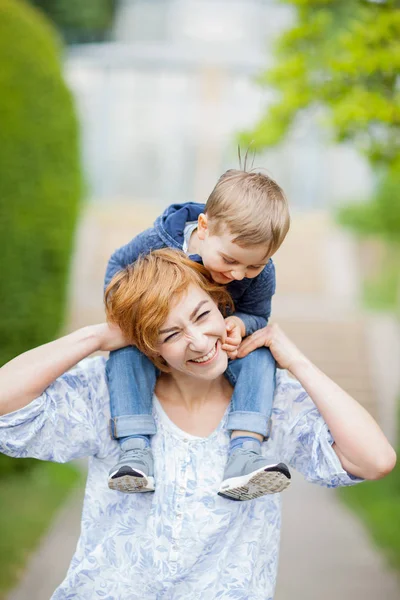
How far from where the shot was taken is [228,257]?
2295mm

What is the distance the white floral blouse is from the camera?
7.27 feet

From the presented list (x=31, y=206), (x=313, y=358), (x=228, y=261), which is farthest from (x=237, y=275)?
(x=313, y=358)

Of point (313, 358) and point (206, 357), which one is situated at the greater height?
point (206, 357)

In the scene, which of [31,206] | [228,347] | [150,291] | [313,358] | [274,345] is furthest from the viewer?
[313,358]

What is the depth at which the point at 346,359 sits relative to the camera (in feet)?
34.7

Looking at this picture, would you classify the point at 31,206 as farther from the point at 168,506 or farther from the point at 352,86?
the point at 168,506

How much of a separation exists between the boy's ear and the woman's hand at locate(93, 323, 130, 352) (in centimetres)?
37

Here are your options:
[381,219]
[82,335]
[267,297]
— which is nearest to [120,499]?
[82,335]

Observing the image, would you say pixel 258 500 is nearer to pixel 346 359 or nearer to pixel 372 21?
pixel 372 21

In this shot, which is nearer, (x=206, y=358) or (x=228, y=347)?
(x=206, y=358)

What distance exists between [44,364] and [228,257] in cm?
59

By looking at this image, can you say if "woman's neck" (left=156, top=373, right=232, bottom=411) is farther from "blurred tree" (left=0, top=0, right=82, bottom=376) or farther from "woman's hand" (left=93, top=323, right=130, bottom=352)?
"blurred tree" (left=0, top=0, right=82, bottom=376)

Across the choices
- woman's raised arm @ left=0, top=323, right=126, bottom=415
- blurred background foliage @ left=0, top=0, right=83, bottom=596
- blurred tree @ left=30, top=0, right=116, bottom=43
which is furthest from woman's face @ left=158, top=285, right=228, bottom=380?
blurred tree @ left=30, top=0, right=116, bottom=43

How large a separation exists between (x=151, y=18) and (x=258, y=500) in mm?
21060
